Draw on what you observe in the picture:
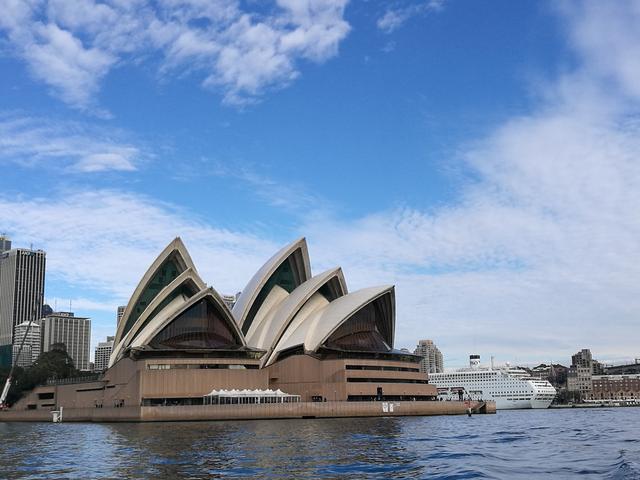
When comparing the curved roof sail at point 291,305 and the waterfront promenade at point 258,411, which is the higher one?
the curved roof sail at point 291,305

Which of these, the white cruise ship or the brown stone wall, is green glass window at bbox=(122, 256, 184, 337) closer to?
the brown stone wall

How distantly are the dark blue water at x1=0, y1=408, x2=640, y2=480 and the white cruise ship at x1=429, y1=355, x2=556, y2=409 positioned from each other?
97066mm

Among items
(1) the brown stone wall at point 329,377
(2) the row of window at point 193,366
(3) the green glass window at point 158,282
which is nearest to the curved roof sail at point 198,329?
(2) the row of window at point 193,366

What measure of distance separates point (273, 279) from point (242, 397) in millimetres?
20601

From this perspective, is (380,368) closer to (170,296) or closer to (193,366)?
(193,366)

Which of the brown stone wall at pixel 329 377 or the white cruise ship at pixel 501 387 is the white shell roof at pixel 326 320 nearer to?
the brown stone wall at pixel 329 377

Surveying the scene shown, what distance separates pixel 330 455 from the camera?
31500 mm

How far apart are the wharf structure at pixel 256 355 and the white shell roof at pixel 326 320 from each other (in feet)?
0.51

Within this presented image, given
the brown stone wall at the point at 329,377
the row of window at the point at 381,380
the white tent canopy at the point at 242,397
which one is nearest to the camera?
the white tent canopy at the point at 242,397

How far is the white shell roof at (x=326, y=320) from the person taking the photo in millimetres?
82250

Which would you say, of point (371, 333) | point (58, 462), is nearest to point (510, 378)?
point (371, 333)

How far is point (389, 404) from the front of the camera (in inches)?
2975

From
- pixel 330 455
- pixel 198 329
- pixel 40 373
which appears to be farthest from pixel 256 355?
pixel 330 455

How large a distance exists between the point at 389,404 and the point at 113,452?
43.8 m
